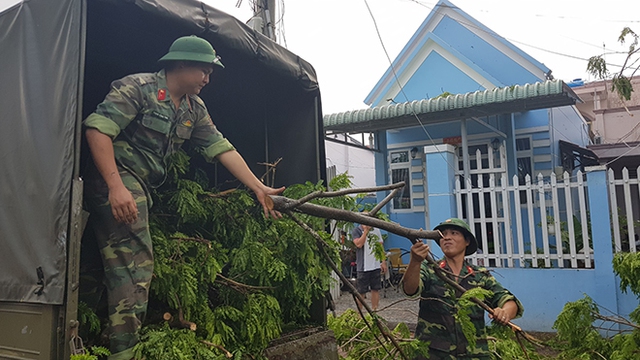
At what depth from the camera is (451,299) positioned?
3.11 m

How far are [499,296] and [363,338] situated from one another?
1.48 meters

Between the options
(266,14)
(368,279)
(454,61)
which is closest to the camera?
(266,14)

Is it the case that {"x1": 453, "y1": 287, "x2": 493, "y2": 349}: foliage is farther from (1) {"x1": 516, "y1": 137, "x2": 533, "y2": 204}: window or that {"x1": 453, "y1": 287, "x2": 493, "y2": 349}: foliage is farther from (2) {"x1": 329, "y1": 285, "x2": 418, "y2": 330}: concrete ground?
(1) {"x1": 516, "y1": 137, "x2": 533, "y2": 204}: window

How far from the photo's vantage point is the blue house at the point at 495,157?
635 centimetres

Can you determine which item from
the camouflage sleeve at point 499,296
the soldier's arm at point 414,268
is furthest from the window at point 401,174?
the soldier's arm at point 414,268

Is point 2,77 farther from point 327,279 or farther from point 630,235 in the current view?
point 630,235

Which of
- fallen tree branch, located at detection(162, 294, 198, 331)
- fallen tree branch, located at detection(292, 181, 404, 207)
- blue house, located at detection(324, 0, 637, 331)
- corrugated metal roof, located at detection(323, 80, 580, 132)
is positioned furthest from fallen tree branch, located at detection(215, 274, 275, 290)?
corrugated metal roof, located at detection(323, 80, 580, 132)

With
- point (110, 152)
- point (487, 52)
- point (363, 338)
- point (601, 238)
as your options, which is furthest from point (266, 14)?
point (487, 52)

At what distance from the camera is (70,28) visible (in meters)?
2.25

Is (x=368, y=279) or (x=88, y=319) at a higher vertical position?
(x=88, y=319)

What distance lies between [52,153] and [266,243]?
1430mm

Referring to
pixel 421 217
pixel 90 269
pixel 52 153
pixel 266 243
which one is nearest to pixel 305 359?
pixel 266 243

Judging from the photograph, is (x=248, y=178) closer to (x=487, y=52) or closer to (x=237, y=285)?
(x=237, y=285)

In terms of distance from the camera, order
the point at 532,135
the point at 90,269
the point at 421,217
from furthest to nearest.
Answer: the point at 421,217 → the point at 532,135 → the point at 90,269
